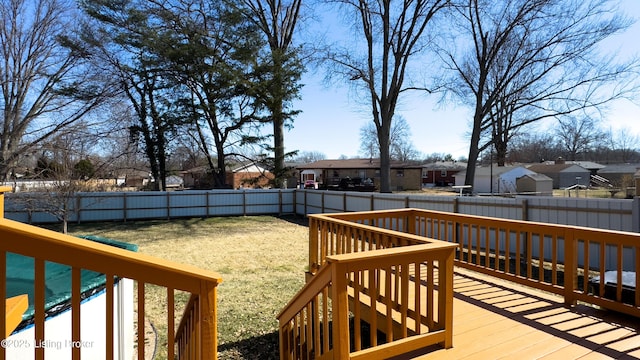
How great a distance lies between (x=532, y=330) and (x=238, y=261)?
6.52m

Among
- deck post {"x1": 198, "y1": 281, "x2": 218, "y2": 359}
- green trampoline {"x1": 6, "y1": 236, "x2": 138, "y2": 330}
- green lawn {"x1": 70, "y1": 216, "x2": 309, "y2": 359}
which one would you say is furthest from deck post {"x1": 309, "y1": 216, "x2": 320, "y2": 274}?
deck post {"x1": 198, "y1": 281, "x2": 218, "y2": 359}

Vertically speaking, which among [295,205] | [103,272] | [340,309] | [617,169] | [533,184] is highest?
[617,169]

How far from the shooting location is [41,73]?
1450 cm

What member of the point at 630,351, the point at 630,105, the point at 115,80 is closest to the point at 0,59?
the point at 115,80

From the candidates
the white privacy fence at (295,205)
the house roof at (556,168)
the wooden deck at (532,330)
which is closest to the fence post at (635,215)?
the white privacy fence at (295,205)

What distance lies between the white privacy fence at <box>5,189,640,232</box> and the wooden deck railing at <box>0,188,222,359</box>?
25.7ft

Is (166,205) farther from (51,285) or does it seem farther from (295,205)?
(51,285)

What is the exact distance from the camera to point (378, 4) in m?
16.2

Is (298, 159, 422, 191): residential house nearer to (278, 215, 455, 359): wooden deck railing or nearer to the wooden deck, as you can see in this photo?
the wooden deck

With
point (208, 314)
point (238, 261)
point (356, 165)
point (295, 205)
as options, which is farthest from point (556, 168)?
point (208, 314)

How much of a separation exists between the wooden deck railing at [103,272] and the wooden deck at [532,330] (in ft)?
5.80

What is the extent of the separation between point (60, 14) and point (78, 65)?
2.18m

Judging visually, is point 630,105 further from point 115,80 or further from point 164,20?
point 115,80

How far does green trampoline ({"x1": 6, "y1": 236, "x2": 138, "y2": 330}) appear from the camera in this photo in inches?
106
